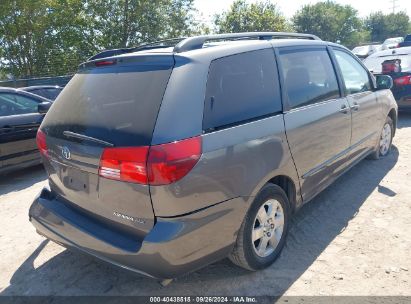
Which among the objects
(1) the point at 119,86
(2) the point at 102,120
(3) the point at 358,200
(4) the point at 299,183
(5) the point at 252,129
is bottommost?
→ (3) the point at 358,200

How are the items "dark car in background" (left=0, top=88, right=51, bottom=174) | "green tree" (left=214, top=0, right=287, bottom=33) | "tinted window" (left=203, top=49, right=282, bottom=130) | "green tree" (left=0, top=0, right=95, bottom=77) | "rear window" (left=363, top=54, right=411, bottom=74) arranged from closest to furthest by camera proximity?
1. "tinted window" (left=203, top=49, right=282, bottom=130)
2. "dark car in background" (left=0, top=88, right=51, bottom=174)
3. "rear window" (left=363, top=54, right=411, bottom=74)
4. "green tree" (left=0, top=0, right=95, bottom=77)
5. "green tree" (left=214, top=0, right=287, bottom=33)

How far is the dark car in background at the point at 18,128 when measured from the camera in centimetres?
527

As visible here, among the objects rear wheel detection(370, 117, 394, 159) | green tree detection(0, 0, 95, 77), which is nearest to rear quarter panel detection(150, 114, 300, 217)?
rear wheel detection(370, 117, 394, 159)

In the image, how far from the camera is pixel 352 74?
14.5ft

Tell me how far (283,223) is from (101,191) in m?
1.54

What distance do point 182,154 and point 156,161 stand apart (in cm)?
16

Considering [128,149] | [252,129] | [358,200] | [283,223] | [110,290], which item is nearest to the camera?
[128,149]

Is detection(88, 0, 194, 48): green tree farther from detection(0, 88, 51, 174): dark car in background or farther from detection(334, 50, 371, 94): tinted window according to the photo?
detection(334, 50, 371, 94): tinted window

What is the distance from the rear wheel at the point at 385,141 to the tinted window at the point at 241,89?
3.05m

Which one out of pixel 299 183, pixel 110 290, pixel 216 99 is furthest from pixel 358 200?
pixel 110 290

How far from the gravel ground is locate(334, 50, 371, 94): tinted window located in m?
1.28

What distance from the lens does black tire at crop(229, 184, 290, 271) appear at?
105 inches

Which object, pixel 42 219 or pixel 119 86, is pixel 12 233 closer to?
pixel 42 219

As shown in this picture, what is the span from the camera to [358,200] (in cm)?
416
